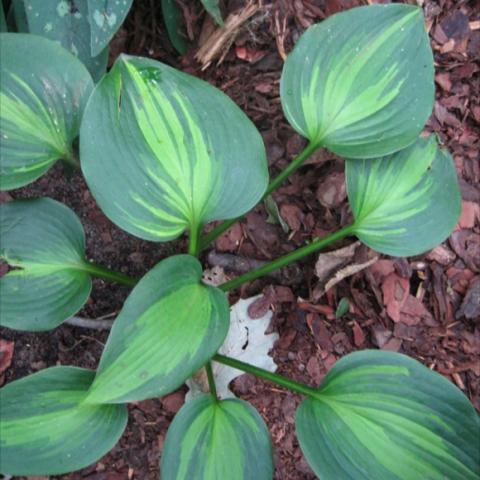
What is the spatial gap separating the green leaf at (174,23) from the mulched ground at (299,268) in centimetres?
2

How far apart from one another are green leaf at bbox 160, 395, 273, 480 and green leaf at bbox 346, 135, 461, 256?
454mm

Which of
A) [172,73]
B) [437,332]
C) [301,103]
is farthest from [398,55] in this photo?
[437,332]

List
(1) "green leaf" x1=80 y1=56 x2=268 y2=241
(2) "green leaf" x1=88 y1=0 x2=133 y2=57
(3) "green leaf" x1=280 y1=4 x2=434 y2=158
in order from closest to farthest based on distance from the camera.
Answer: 1. (1) "green leaf" x1=80 y1=56 x2=268 y2=241
2. (3) "green leaf" x1=280 y1=4 x2=434 y2=158
3. (2) "green leaf" x1=88 y1=0 x2=133 y2=57

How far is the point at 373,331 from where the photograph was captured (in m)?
1.48

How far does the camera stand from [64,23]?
4.52 feet

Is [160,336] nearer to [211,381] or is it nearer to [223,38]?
[211,381]

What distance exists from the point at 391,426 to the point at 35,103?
0.93m

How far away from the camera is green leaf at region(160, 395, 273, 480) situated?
1133 millimetres

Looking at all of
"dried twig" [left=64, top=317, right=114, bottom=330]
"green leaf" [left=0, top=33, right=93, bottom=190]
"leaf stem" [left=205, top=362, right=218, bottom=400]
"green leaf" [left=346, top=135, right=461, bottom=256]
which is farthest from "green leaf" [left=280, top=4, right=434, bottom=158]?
"dried twig" [left=64, top=317, right=114, bottom=330]

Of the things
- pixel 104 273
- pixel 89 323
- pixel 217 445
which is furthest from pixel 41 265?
pixel 217 445

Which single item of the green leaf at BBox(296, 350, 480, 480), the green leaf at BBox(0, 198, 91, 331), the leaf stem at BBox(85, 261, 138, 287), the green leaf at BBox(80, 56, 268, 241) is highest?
the green leaf at BBox(80, 56, 268, 241)

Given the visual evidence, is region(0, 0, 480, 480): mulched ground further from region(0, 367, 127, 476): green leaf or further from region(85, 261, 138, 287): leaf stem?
region(0, 367, 127, 476): green leaf

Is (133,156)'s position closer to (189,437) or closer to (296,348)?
(189,437)

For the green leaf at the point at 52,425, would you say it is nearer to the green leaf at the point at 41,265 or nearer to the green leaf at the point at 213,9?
the green leaf at the point at 41,265
